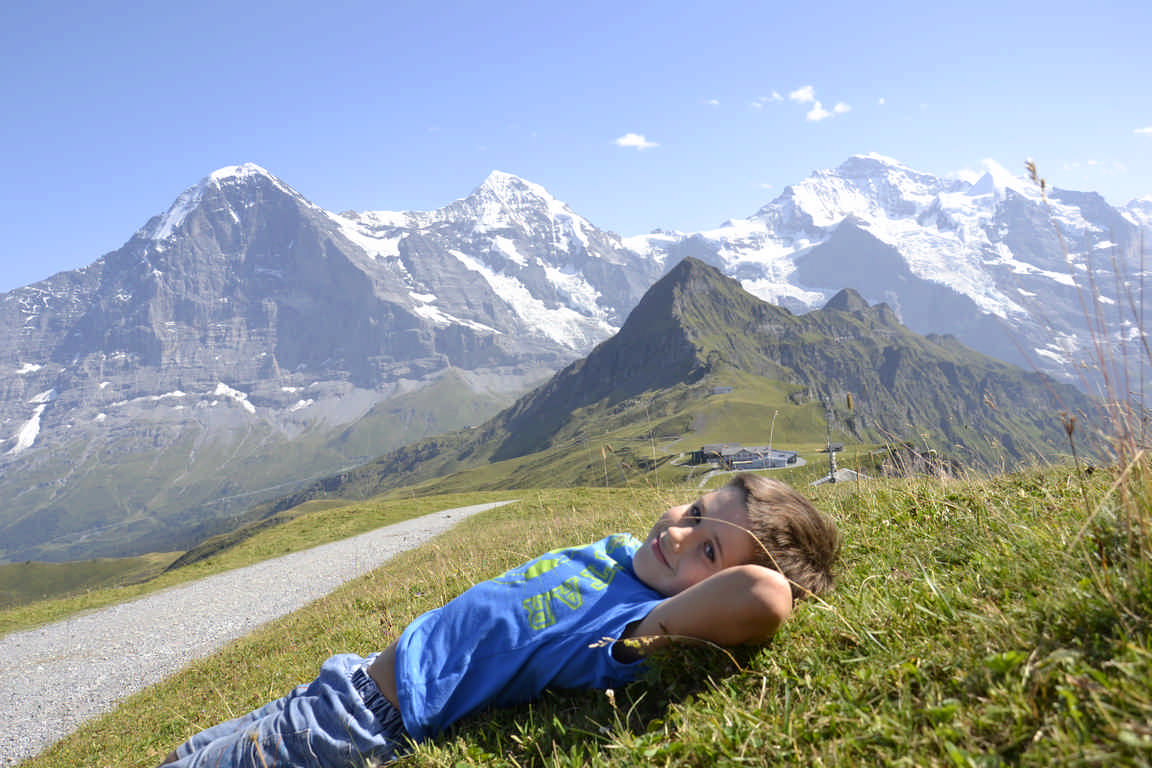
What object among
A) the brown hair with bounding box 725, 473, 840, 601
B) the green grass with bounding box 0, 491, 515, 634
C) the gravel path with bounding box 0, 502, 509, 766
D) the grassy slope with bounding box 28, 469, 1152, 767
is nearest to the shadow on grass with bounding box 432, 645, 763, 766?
the grassy slope with bounding box 28, 469, 1152, 767

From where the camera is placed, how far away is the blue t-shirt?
3510 mm

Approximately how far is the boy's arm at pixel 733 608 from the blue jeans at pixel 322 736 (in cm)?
181

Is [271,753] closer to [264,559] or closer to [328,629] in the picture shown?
[328,629]

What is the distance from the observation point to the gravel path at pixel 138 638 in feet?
35.4

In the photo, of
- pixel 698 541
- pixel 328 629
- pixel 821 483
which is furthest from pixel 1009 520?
pixel 328 629

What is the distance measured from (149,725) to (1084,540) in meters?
9.74

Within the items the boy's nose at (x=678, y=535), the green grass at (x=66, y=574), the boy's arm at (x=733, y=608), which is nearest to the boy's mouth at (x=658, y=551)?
the boy's nose at (x=678, y=535)

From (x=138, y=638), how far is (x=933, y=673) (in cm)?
1867

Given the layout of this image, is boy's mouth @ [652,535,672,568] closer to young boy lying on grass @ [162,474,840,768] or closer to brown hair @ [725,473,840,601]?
young boy lying on grass @ [162,474,840,768]

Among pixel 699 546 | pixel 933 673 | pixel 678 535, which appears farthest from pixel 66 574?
pixel 933 673

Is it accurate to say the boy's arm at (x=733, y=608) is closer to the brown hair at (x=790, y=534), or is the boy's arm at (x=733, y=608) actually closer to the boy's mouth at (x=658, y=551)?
the brown hair at (x=790, y=534)

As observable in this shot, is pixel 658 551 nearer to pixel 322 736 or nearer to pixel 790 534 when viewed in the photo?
pixel 790 534

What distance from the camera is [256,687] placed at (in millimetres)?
6996

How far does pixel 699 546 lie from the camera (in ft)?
12.1
